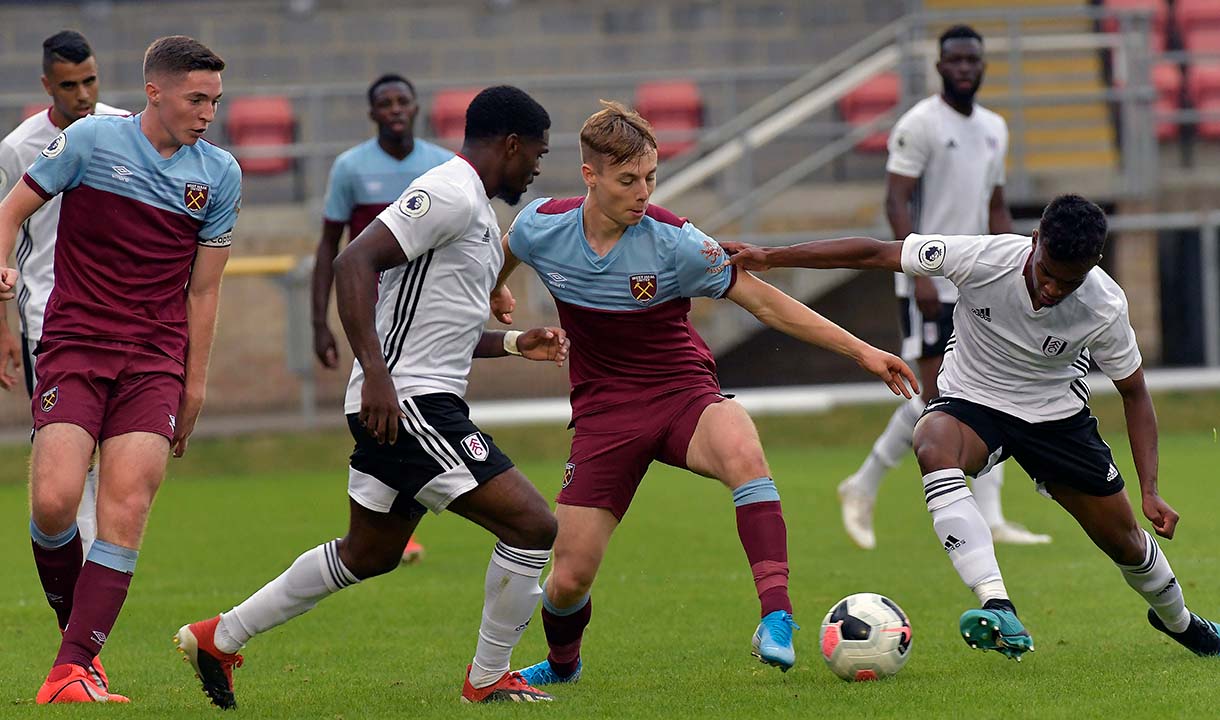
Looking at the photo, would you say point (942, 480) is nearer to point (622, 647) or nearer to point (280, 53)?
point (622, 647)

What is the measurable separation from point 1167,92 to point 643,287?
1440 cm

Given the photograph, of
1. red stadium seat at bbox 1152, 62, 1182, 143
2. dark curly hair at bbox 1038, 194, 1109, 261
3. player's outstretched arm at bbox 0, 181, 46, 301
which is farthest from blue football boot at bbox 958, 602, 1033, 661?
red stadium seat at bbox 1152, 62, 1182, 143

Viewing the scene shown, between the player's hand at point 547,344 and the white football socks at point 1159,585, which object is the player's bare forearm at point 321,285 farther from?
the white football socks at point 1159,585

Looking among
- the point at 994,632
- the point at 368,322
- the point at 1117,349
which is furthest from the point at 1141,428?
the point at 368,322

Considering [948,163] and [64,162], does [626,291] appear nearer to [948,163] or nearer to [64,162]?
[64,162]

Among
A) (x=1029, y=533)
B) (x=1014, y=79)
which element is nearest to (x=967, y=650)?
(x=1029, y=533)

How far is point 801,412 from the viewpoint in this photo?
1598 cm

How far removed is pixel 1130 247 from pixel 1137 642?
450 inches

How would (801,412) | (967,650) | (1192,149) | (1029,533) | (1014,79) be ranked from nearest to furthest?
1. (967,650)
2. (1029,533)
3. (801,412)
4. (1014,79)
5. (1192,149)

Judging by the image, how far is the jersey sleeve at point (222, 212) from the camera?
6.24m

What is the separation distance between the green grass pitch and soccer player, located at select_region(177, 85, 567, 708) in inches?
12.4

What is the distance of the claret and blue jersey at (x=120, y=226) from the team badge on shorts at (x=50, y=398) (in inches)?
8.3

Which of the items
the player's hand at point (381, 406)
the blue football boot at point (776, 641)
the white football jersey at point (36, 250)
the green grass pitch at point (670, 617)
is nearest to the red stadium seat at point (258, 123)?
the green grass pitch at point (670, 617)

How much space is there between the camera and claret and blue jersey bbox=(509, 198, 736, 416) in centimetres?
617
